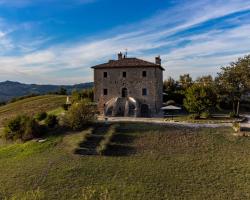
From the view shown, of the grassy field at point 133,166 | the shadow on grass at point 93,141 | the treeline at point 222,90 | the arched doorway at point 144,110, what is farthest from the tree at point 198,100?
the shadow on grass at point 93,141

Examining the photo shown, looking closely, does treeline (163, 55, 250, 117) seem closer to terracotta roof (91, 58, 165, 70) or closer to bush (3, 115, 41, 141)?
terracotta roof (91, 58, 165, 70)

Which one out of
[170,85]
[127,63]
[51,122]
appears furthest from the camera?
A: [170,85]

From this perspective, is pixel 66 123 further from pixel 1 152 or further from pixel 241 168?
pixel 241 168

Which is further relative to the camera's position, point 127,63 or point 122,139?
point 127,63

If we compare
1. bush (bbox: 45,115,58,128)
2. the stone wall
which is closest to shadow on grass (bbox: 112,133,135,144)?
bush (bbox: 45,115,58,128)

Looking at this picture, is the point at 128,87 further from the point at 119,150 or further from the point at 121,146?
the point at 119,150

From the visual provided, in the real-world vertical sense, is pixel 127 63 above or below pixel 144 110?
above

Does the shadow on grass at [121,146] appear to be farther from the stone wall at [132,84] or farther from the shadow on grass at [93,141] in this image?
the stone wall at [132,84]

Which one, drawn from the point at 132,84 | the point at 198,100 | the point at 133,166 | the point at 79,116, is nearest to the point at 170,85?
the point at 132,84
